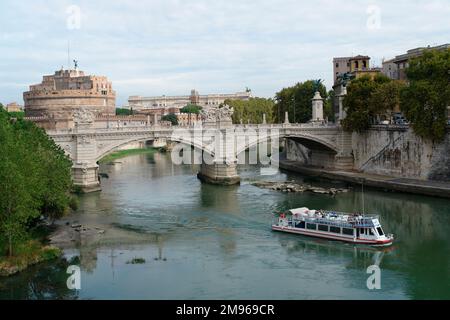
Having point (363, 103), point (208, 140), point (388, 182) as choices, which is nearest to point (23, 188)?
point (208, 140)

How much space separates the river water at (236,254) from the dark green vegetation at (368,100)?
5.55 m

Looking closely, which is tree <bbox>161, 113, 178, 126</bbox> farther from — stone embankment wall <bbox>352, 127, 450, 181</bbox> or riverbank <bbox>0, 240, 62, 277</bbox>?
riverbank <bbox>0, 240, 62, 277</bbox>

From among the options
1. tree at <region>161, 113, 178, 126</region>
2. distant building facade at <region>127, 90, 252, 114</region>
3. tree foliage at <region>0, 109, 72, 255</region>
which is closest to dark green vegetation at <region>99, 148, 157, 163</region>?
tree at <region>161, 113, 178, 126</region>

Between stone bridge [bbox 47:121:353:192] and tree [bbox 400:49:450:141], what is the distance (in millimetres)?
6716

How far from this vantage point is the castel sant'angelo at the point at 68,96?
202ft

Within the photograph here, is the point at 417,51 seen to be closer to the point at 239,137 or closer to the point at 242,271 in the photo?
the point at 239,137

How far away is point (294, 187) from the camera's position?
28516mm

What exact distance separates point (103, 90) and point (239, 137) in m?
41.2

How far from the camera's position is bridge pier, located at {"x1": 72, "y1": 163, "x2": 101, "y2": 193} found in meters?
28.3

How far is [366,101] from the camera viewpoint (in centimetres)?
3158

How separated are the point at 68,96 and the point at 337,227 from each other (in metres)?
48.6

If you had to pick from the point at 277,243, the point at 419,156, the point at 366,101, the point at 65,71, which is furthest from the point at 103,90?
the point at 277,243

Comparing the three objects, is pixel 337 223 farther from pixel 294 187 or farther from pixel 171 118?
pixel 171 118

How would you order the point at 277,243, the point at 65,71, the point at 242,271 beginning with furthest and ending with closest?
the point at 65,71, the point at 277,243, the point at 242,271
